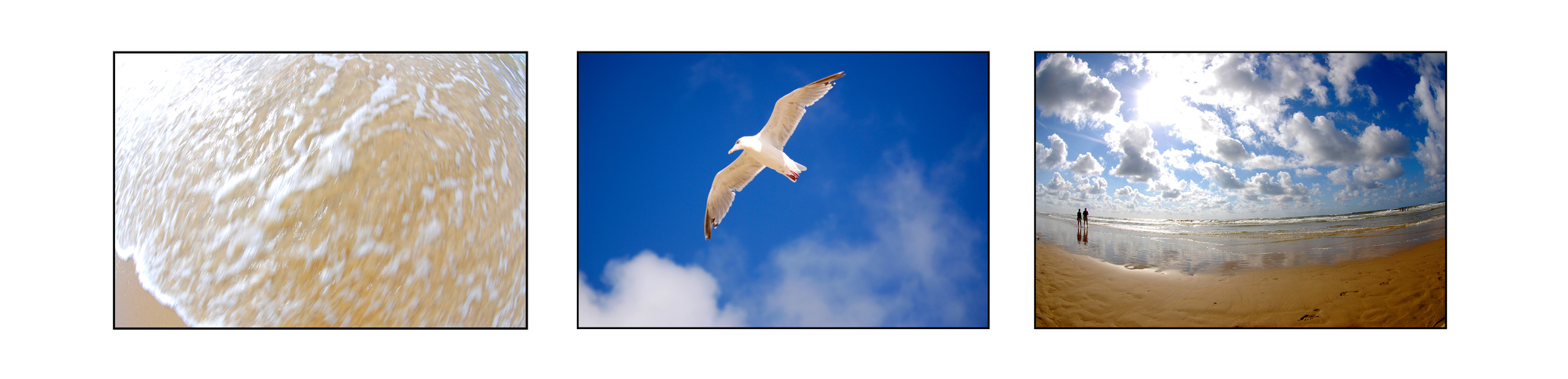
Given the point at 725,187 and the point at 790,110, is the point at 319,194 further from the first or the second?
the point at 790,110

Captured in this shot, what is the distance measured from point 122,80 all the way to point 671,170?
6.63 ft

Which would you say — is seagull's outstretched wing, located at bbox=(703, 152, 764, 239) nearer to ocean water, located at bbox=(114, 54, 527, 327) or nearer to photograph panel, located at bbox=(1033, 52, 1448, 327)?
ocean water, located at bbox=(114, 54, 527, 327)

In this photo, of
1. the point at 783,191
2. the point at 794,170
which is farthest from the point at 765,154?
the point at 783,191

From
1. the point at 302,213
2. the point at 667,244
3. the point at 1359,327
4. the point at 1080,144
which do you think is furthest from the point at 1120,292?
the point at 302,213

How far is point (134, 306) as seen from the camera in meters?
1.84

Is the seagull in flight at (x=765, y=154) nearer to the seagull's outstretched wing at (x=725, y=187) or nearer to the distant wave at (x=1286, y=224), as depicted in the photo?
the seagull's outstretched wing at (x=725, y=187)

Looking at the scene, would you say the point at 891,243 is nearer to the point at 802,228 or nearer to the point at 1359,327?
the point at 802,228

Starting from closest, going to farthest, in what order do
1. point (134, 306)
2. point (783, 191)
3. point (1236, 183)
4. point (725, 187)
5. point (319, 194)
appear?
point (319, 194)
point (134, 306)
point (1236, 183)
point (725, 187)
point (783, 191)

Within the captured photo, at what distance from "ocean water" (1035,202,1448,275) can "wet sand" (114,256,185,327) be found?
3120 mm

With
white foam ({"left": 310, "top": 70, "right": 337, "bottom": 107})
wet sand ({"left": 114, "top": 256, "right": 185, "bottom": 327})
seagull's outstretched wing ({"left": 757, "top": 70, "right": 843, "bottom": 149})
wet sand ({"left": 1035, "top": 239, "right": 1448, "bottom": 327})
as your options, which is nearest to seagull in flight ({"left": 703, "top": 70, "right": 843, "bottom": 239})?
seagull's outstretched wing ({"left": 757, "top": 70, "right": 843, "bottom": 149})

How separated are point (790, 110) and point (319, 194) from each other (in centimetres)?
160

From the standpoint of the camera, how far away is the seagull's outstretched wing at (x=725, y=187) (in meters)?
2.54

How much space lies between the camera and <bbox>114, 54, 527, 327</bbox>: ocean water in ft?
5.19

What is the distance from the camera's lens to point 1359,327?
2201 mm
